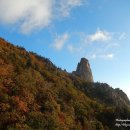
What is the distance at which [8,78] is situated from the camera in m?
80.7

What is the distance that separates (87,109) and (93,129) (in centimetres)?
1299

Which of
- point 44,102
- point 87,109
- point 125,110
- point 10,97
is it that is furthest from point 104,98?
point 10,97

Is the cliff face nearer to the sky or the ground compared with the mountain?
nearer to the sky

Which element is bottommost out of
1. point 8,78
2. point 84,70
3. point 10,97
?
point 10,97

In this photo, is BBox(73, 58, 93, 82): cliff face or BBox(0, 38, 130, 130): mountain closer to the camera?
BBox(0, 38, 130, 130): mountain

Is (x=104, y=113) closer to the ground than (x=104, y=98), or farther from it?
closer to the ground

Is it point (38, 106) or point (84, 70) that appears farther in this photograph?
point (84, 70)

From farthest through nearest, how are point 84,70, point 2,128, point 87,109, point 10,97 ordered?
1. point 84,70
2. point 87,109
3. point 10,97
4. point 2,128

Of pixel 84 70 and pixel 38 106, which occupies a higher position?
pixel 84 70

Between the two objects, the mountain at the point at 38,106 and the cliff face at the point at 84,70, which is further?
the cliff face at the point at 84,70

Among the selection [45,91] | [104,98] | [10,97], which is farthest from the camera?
[104,98]

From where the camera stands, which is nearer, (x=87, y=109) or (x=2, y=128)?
(x=2, y=128)

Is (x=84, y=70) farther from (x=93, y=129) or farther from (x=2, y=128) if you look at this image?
(x=2, y=128)

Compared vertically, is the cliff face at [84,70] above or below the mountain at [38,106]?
above
